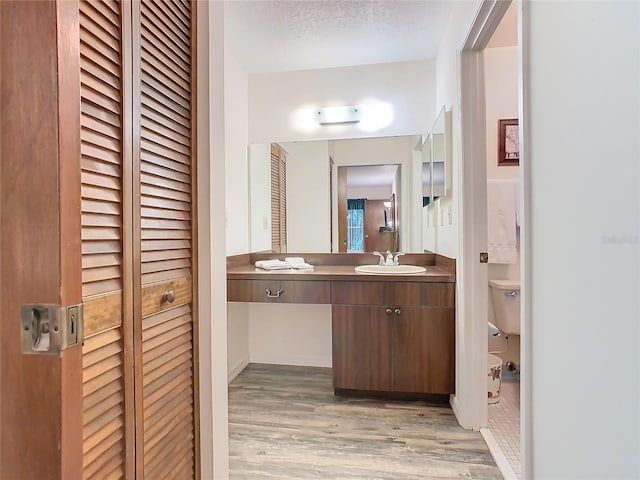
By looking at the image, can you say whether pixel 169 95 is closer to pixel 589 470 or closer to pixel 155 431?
pixel 155 431

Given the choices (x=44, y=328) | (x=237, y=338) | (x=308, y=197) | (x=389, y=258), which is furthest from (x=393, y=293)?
(x=44, y=328)

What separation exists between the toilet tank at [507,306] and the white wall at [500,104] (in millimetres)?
68

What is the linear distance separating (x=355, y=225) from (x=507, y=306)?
3.97 ft

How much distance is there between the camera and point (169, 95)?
1.04m

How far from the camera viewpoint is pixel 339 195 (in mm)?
2889

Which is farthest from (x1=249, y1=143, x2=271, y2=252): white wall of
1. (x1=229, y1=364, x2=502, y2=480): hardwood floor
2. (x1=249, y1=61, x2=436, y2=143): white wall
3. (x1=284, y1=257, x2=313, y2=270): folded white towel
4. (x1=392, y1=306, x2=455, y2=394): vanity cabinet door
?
(x1=392, y1=306, x2=455, y2=394): vanity cabinet door

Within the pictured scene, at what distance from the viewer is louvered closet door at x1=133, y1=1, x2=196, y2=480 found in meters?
0.94

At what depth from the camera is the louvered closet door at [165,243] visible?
0.94 m

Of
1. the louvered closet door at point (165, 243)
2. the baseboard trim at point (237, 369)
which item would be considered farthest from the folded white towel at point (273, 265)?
the louvered closet door at point (165, 243)

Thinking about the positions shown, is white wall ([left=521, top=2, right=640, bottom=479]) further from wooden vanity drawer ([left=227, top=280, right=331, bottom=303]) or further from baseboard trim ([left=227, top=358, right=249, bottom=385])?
baseboard trim ([left=227, top=358, right=249, bottom=385])

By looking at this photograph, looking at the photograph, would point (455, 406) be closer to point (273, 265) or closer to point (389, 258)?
point (389, 258)

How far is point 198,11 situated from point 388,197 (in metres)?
1.94

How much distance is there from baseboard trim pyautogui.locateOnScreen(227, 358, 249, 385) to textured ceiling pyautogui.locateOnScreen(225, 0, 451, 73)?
2279 mm

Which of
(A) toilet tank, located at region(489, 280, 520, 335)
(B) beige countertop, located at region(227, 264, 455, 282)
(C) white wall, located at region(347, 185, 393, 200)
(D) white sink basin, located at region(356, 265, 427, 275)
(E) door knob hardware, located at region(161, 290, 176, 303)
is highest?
(C) white wall, located at region(347, 185, 393, 200)
